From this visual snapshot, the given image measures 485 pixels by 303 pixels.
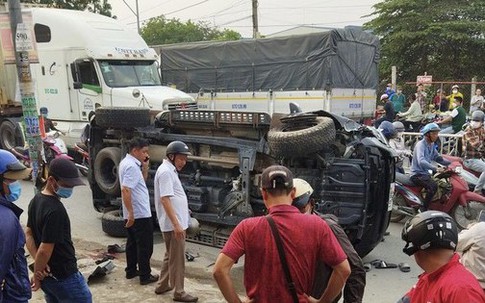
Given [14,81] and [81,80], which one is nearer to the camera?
[81,80]

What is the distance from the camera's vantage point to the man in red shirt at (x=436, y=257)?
2006mm

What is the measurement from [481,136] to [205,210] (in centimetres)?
532

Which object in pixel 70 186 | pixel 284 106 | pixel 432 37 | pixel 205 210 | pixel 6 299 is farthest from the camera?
pixel 432 37

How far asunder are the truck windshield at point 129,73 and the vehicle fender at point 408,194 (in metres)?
7.36

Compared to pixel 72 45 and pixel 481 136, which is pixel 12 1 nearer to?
pixel 72 45

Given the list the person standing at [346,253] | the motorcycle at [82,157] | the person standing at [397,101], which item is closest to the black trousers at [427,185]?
the person standing at [346,253]

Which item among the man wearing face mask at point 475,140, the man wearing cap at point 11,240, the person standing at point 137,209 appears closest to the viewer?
the man wearing cap at point 11,240

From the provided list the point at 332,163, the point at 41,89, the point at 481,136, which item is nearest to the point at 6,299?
the point at 332,163

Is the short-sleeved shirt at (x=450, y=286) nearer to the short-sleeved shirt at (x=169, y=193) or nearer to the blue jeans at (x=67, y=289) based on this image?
the blue jeans at (x=67, y=289)

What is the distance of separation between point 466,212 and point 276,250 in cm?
553

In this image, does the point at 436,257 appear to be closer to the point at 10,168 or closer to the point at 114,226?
the point at 10,168

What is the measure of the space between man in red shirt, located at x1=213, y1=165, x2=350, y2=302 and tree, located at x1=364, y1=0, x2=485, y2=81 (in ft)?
81.2

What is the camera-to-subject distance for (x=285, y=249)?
2.44 metres

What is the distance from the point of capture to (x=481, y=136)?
340 inches
